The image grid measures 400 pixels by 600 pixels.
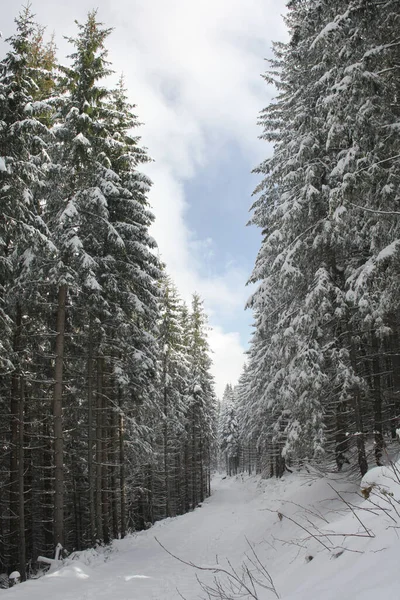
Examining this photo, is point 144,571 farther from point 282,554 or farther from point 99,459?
point 99,459

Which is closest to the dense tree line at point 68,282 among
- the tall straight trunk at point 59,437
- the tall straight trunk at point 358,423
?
the tall straight trunk at point 59,437

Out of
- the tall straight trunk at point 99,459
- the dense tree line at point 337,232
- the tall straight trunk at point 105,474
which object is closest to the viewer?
the dense tree line at point 337,232

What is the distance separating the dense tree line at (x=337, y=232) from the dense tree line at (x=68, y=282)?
18.6 feet

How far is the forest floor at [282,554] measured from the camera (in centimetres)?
342

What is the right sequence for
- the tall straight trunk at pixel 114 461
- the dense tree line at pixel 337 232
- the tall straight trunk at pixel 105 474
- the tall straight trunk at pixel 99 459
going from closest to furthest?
the dense tree line at pixel 337 232 → the tall straight trunk at pixel 99 459 → the tall straight trunk at pixel 105 474 → the tall straight trunk at pixel 114 461

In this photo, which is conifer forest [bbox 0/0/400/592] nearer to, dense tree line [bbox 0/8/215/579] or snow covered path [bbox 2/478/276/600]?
dense tree line [bbox 0/8/215/579]

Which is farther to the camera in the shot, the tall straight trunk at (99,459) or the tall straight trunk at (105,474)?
the tall straight trunk at (105,474)

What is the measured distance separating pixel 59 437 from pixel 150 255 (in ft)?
25.2

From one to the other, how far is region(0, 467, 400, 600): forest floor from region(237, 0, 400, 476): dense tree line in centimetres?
139

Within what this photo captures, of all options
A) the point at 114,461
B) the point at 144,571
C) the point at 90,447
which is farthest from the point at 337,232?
the point at 114,461

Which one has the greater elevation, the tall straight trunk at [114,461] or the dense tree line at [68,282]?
the dense tree line at [68,282]

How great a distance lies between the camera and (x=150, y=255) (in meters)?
15.5

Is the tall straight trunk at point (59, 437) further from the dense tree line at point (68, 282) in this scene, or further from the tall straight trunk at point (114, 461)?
the tall straight trunk at point (114, 461)

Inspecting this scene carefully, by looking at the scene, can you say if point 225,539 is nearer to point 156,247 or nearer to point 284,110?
point 156,247
